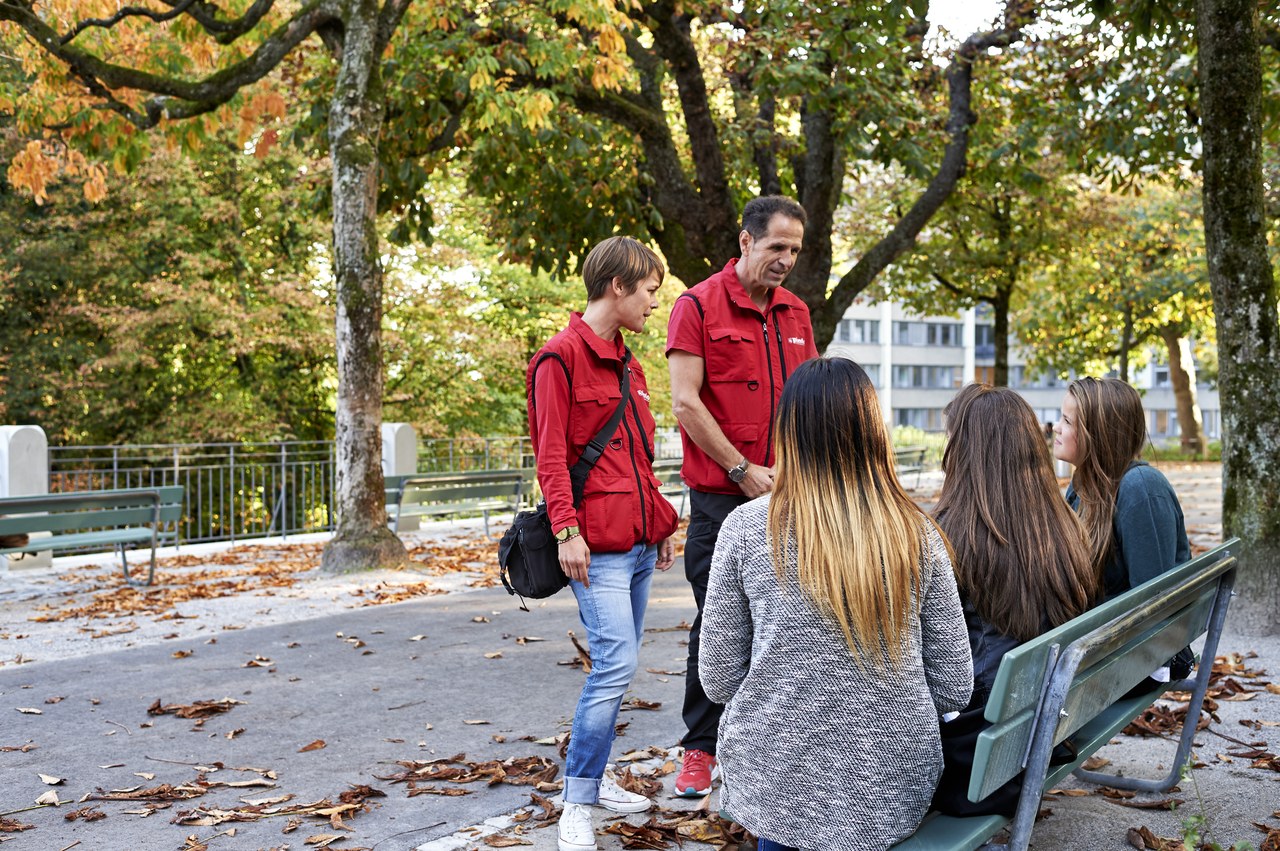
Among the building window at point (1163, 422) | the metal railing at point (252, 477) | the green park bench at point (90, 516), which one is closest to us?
the green park bench at point (90, 516)

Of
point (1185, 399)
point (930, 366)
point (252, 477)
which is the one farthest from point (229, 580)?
point (930, 366)

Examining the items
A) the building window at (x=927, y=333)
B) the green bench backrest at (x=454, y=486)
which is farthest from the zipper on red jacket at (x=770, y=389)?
the building window at (x=927, y=333)

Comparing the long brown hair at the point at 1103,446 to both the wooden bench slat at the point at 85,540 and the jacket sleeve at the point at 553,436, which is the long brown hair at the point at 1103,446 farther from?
the wooden bench slat at the point at 85,540

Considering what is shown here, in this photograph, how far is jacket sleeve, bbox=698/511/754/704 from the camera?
2760mm

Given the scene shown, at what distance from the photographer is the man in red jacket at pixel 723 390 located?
14.7ft

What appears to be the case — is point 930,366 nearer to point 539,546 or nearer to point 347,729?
point 347,729

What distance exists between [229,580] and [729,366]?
8489mm

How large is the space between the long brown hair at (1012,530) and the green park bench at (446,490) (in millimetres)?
11285

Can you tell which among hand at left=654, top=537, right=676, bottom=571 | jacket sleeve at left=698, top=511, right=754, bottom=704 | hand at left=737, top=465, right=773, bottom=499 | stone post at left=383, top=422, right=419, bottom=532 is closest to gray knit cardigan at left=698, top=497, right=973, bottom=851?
jacket sleeve at left=698, top=511, right=754, bottom=704

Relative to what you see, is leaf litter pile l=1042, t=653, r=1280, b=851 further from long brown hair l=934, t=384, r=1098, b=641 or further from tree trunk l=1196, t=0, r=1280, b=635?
long brown hair l=934, t=384, r=1098, b=641

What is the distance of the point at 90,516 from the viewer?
34.4 feet

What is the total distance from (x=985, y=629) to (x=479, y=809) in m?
2.03

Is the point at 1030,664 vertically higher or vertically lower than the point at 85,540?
Result: higher

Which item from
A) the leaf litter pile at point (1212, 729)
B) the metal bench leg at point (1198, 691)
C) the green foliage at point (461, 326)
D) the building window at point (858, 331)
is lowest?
the leaf litter pile at point (1212, 729)
